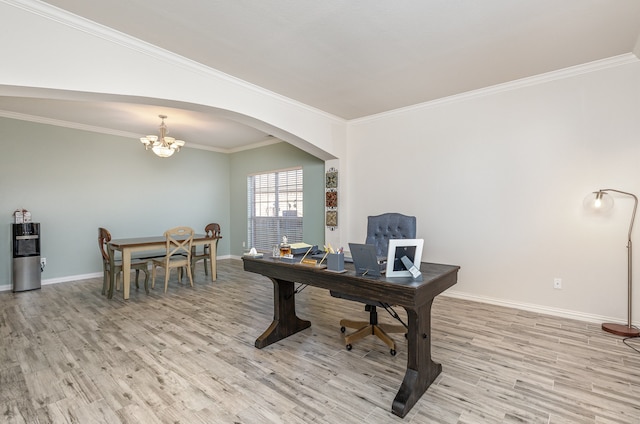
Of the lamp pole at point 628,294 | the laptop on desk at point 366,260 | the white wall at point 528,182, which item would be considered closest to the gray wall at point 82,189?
the white wall at point 528,182

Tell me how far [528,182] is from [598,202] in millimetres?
648

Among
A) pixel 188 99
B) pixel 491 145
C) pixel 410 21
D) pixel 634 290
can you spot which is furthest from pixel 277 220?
pixel 634 290

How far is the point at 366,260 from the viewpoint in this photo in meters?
1.98

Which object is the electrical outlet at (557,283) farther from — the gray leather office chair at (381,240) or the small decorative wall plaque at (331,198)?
the small decorative wall plaque at (331,198)

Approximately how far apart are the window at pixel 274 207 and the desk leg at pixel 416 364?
160 inches

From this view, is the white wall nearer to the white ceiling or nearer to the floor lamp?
the floor lamp

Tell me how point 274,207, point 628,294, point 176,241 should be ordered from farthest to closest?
point 274,207 → point 176,241 → point 628,294

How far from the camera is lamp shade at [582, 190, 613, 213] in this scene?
2.94m

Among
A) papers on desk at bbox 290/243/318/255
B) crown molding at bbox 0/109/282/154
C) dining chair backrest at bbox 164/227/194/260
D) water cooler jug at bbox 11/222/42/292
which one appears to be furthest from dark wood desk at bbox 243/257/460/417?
crown molding at bbox 0/109/282/154

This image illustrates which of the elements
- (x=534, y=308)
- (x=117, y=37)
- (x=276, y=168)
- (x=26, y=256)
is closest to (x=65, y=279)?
(x=26, y=256)

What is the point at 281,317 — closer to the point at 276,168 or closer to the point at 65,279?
the point at 276,168

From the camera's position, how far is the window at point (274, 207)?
5926 millimetres

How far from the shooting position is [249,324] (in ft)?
10.1

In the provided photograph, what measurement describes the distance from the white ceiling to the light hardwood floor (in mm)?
2285
